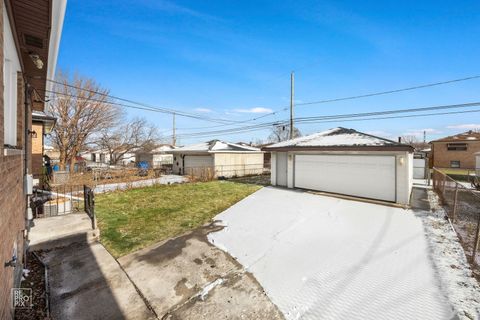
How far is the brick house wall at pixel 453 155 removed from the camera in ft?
87.4

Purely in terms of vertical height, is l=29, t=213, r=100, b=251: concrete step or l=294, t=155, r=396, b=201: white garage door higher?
l=294, t=155, r=396, b=201: white garage door

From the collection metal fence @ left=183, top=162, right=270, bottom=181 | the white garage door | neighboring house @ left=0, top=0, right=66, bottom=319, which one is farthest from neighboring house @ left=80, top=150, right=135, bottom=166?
neighboring house @ left=0, top=0, right=66, bottom=319

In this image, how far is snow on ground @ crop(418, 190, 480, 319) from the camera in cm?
343

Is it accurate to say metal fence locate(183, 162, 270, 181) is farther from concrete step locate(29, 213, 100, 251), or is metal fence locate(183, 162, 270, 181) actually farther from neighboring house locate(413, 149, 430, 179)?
neighboring house locate(413, 149, 430, 179)

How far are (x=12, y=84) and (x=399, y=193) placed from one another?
39.0 ft

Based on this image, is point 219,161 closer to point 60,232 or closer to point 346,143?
point 346,143

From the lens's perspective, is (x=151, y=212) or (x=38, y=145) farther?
(x=38, y=145)

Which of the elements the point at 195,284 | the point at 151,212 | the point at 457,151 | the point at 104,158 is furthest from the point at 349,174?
the point at 104,158

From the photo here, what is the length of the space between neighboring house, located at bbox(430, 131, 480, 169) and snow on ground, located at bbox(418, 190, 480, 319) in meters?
28.5

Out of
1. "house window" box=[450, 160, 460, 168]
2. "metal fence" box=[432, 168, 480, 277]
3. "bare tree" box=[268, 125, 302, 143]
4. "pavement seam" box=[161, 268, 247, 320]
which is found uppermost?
"bare tree" box=[268, 125, 302, 143]

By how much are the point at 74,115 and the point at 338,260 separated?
24.8 meters

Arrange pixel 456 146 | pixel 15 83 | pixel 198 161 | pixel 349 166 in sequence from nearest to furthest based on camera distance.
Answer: pixel 15 83 < pixel 349 166 < pixel 198 161 < pixel 456 146

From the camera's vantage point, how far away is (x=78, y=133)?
71.2 feet

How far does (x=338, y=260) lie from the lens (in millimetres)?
4793
